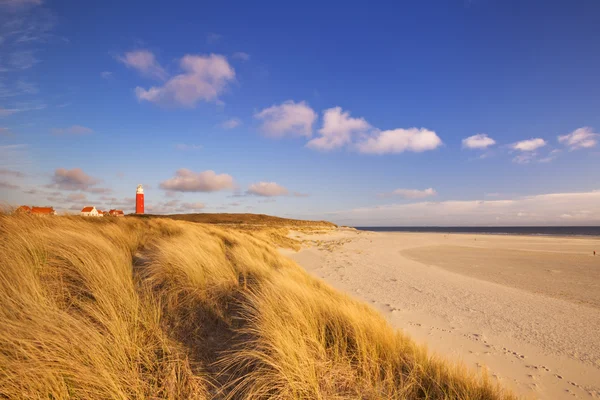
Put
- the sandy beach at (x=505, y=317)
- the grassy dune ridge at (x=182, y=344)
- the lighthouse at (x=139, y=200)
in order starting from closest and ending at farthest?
the grassy dune ridge at (x=182, y=344) → the sandy beach at (x=505, y=317) → the lighthouse at (x=139, y=200)

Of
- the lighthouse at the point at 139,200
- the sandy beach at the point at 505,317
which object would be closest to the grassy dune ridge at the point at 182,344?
the sandy beach at the point at 505,317

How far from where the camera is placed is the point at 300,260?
14219 millimetres

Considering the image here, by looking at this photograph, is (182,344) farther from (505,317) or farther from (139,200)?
(139,200)

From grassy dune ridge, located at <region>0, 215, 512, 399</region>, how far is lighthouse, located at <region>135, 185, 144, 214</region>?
49.9m

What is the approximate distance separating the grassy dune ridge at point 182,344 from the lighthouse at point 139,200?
1966 inches

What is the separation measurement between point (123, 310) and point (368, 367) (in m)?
2.69

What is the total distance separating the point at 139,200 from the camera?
4969 cm

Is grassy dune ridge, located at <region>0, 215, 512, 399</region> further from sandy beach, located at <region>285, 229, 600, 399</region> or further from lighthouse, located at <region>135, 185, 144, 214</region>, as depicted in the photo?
lighthouse, located at <region>135, 185, 144, 214</region>

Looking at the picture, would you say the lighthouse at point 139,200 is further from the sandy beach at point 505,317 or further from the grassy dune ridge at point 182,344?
the grassy dune ridge at point 182,344

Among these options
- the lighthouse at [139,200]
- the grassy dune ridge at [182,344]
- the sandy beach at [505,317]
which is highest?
the lighthouse at [139,200]

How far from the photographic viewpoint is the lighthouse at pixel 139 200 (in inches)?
1943

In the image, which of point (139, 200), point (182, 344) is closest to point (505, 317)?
point (182, 344)

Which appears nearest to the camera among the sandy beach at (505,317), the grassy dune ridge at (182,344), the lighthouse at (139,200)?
the grassy dune ridge at (182,344)

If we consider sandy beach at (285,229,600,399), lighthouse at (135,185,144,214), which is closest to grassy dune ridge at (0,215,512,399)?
sandy beach at (285,229,600,399)
